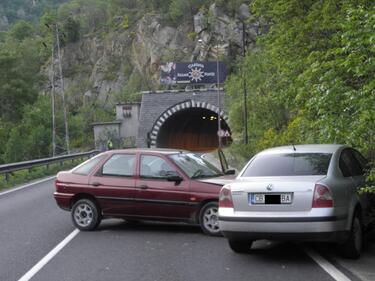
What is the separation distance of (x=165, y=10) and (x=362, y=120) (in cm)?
9993

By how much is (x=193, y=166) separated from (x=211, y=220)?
4.11 ft

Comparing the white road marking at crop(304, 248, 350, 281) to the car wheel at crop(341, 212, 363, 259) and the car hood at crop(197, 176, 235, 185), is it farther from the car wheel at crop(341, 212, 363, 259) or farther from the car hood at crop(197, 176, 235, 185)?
the car hood at crop(197, 176, 235, 185)

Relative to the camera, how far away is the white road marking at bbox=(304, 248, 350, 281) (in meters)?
7.41

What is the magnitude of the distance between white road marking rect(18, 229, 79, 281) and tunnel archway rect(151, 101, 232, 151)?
160 ft

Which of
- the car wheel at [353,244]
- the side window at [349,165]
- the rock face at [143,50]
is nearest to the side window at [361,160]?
the side window at [349,165]

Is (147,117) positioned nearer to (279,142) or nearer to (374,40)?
(279,142)

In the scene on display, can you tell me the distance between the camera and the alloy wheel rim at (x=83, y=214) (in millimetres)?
11484

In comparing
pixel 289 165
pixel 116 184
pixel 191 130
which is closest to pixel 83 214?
pixel 116 184

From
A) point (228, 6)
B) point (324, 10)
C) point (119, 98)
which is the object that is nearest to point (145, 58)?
point (119, 98)

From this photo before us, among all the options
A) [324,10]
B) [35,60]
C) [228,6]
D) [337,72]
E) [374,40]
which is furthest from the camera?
[35,60]

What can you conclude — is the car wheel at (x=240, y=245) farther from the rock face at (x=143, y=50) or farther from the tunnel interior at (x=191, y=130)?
the rock face at (x=143, y=50)

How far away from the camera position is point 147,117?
225 ft

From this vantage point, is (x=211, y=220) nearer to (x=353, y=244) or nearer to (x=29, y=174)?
(x=353, y=244)

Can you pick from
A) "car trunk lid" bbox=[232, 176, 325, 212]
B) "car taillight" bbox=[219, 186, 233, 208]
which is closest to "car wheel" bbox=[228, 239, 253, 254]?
"car taillight" bbox=[219, 186, 233, 208]
